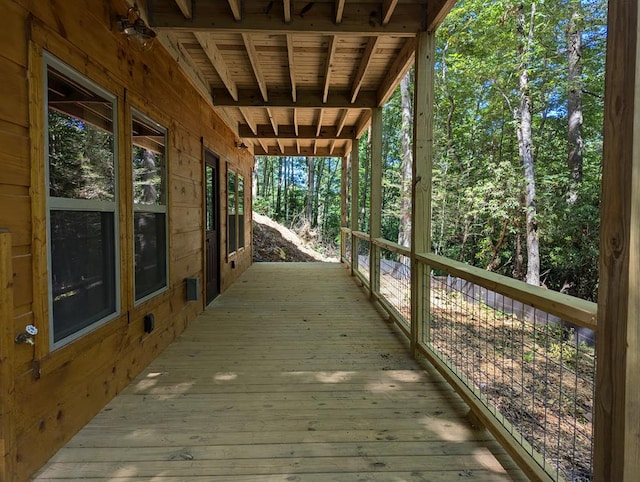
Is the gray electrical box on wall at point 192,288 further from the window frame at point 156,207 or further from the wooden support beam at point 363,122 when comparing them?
the wooden support beam at point 363,122

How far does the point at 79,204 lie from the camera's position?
2.00 m

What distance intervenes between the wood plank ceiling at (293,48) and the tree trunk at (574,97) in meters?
6.65

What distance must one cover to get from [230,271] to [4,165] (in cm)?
491

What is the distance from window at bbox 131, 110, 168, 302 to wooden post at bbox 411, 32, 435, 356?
221 cm

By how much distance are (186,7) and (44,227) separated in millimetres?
2067

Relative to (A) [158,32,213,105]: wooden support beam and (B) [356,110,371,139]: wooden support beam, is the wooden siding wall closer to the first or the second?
(A) [158,32,213,105]: wooden support beam

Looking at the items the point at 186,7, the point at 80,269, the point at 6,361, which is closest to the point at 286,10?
the point at 186,7

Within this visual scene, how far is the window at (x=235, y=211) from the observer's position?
21.4 ft

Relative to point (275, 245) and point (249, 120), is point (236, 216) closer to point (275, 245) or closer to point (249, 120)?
point (249, 120)

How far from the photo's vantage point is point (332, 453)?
1815 millimetres

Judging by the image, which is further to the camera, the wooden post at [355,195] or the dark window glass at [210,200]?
the wooden post at [355,195]

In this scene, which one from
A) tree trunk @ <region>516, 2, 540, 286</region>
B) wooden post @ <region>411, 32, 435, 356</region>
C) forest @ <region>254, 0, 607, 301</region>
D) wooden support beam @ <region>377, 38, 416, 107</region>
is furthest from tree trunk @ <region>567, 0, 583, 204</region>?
wooden post @ <region>411, 32, 435, 356</region>

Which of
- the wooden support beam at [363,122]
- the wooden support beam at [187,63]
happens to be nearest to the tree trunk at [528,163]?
the wooden support beam at [363,122]

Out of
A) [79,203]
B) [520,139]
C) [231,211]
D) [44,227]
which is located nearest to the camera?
[44,227]
